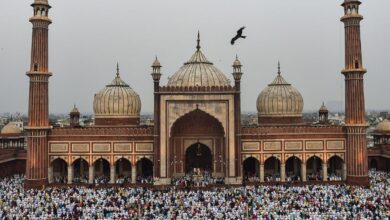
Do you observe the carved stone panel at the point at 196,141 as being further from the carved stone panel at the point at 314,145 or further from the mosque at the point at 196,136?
the carved stone panel at the point at 314,145

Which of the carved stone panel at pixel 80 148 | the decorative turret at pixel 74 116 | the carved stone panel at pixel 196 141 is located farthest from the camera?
the decorative turret at pixel 74 116

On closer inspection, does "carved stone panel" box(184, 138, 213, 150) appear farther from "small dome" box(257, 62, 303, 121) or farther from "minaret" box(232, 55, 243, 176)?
"small dome" box(257, 62, 303, 121)

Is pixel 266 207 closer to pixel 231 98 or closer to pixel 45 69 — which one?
pixel 231 98

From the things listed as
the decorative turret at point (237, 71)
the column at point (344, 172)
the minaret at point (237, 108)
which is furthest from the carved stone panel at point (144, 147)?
the column at point (344, 172)

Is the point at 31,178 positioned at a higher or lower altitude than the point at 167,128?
lower

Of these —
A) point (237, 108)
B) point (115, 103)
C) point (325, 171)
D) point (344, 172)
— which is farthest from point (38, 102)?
point (344, 172)

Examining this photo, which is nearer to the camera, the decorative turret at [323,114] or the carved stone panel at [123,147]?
the carved stone panel at [123,147]

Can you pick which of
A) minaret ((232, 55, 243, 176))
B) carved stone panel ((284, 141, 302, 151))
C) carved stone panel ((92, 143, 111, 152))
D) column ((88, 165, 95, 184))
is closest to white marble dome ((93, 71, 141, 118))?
carved stone panel ((92, 143, 111, 152))

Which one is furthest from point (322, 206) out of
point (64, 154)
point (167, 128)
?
point (64, 154)
